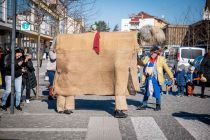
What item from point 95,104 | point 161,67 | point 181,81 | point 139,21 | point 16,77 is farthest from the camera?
point 139,21

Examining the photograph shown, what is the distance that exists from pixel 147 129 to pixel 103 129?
2.92 feet

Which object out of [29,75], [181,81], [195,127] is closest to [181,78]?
[181,81]

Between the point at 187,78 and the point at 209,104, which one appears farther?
the point at 187,78

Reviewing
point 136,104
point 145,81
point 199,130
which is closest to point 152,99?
point 136,104

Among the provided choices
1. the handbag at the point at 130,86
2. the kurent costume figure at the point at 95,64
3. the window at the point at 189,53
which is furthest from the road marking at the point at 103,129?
the window at the point at 189,53

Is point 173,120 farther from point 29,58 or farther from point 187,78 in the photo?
point 187,78

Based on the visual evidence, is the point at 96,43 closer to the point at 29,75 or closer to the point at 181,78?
the point at 29,75

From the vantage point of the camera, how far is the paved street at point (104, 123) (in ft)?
24.3

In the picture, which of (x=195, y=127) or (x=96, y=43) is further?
(x=96, y=43)

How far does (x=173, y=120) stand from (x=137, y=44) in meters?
2.02

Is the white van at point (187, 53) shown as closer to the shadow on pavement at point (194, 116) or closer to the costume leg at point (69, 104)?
the shadow on pavement at point (194, 116)

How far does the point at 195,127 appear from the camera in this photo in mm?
8281

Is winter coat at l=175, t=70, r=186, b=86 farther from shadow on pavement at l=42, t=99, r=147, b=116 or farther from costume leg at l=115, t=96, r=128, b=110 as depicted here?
costume leg at l=115, t=96, r=128, b=110

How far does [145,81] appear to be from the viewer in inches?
431
